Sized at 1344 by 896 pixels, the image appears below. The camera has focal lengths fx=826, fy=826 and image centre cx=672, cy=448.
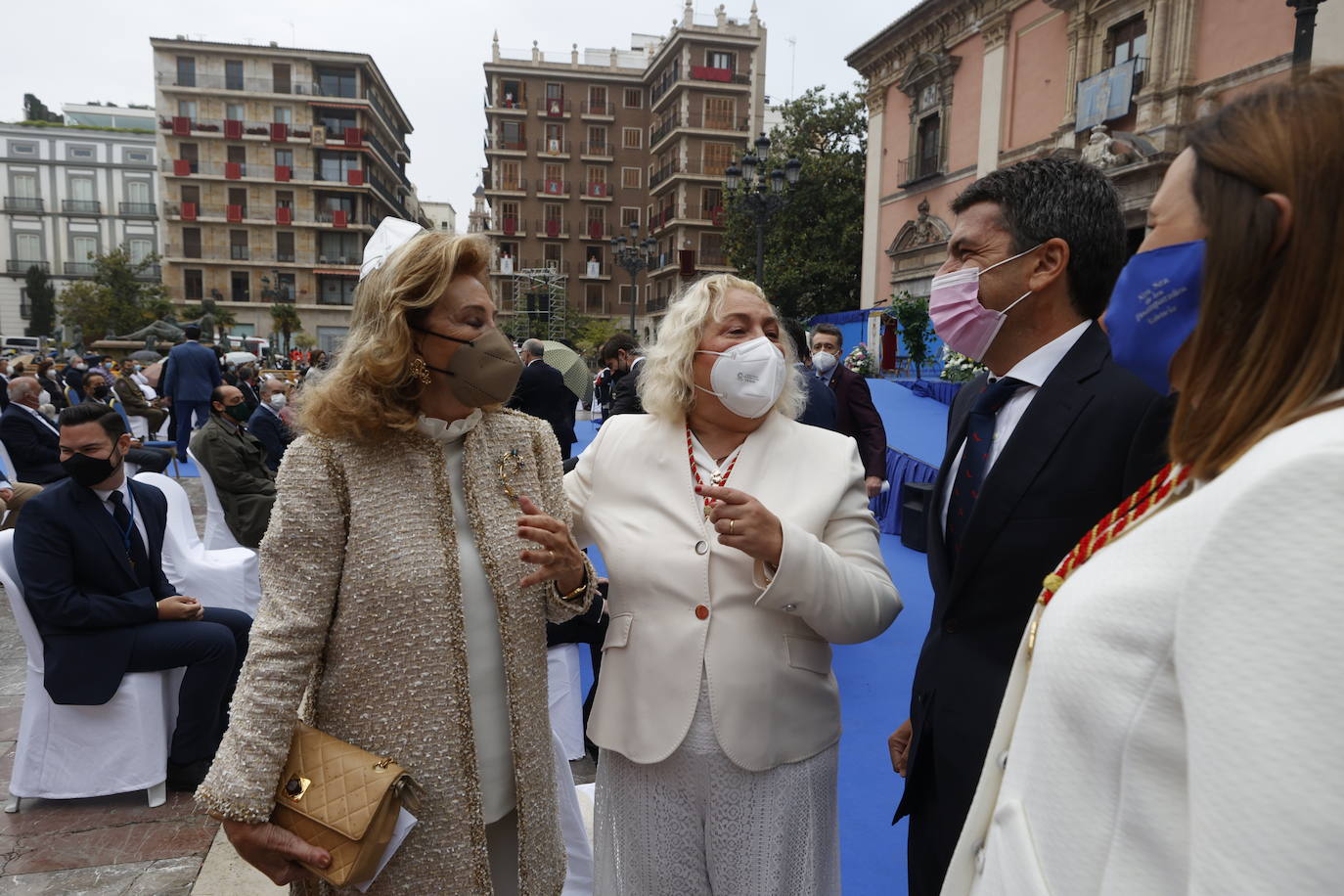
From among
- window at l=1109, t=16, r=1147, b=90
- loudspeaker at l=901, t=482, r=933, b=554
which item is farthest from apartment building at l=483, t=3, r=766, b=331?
loudspeaker at l=901, t=482, r=933, b=554

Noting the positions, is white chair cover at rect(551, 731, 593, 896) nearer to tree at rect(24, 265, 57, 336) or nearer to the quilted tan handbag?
the quilted tan handbag

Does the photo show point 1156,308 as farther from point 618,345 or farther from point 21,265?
point 21,265

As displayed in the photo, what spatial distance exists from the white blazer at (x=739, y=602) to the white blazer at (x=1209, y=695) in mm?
915

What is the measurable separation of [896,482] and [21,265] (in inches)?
2827

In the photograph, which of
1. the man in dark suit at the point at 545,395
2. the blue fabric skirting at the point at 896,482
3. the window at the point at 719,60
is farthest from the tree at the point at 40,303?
the blue fabric skirting at the point at 896,482

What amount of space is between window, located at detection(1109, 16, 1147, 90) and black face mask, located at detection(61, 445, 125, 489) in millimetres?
16443

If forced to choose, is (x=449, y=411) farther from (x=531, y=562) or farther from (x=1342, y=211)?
(x=1342, y=211)

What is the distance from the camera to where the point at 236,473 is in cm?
559

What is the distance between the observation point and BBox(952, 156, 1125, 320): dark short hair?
187 cm

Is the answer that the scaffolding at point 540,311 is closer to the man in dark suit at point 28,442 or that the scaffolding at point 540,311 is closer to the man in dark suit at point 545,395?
the man in dark suit at point 545,395

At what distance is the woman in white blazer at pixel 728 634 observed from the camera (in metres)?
1.82

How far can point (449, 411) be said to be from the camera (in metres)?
1.83

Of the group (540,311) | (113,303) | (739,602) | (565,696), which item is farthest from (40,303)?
(739,602)

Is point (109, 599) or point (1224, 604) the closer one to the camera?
point (1224, 604)
